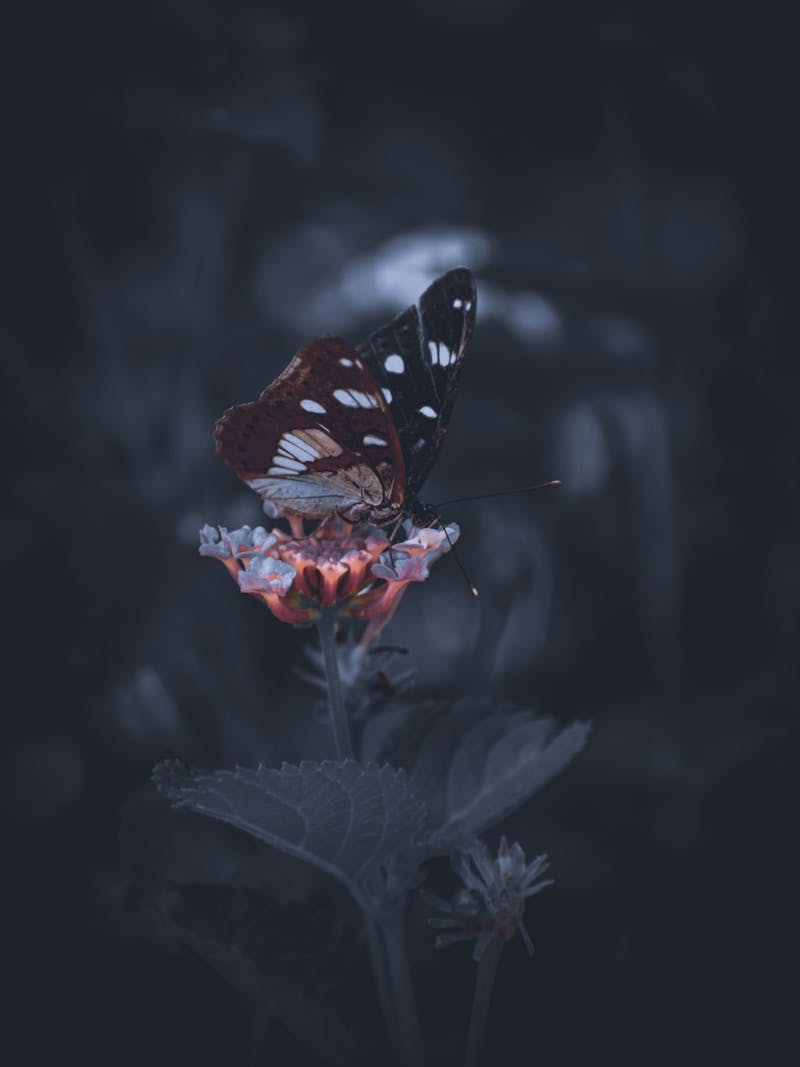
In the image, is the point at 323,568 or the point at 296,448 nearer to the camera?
the point at 323,568

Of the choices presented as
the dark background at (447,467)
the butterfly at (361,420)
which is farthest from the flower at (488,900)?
the butterfly at (361,420)

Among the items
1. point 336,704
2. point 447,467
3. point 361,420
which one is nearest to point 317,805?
point 336,704

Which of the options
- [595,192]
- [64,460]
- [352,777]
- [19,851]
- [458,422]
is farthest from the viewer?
[595,192]

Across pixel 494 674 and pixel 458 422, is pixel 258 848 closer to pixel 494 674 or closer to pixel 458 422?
pixel 494 674

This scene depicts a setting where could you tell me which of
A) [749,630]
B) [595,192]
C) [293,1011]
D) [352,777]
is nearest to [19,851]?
[293,1011]

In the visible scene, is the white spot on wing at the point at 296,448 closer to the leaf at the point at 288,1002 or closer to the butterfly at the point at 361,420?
the butterfly at the point at 361,420

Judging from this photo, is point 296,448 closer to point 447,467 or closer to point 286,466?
point 286,466

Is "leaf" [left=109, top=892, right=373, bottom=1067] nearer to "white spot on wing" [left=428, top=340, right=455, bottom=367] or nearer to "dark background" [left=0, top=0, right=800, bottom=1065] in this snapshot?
"dark background" [left=0, top=0, right=800, bottom=1065]
